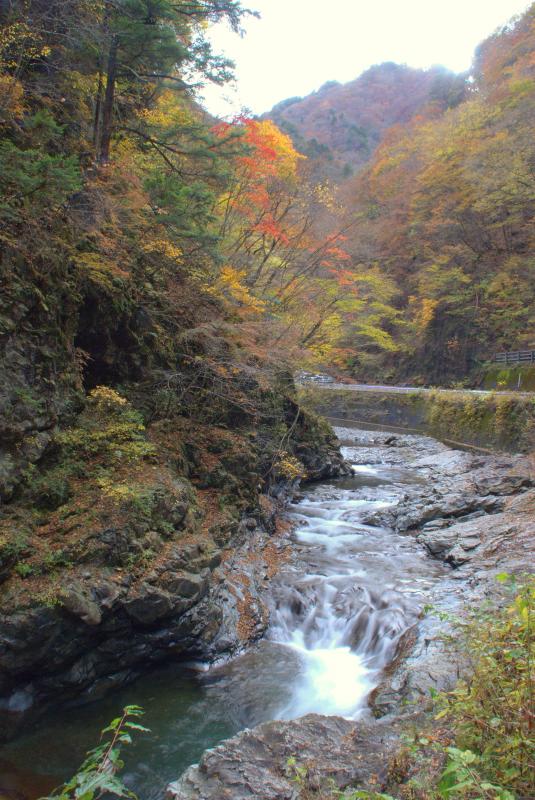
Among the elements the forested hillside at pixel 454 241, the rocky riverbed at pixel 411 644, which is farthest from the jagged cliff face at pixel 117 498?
the forested hillside at pixel 454 241

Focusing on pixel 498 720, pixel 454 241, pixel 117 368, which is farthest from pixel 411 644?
pixel 454 241

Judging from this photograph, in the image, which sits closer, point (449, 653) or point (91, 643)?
point (449, 653)

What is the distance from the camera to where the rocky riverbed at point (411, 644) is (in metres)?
3.60

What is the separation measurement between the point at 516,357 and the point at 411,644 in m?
21.9

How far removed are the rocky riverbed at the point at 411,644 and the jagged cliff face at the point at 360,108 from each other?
232ft

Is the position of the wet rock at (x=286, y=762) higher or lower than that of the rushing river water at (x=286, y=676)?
higher

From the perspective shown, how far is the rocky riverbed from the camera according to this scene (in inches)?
142

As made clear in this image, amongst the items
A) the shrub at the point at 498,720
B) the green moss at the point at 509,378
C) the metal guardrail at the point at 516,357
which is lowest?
the shrub at the point at 498,720

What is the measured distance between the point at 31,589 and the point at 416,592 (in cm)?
570

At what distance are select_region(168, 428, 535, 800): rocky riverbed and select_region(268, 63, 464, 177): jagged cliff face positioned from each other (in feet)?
232

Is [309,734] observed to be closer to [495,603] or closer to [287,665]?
[287,665]

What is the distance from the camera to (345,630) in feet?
23.8

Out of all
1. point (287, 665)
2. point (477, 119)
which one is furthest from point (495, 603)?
point (477, 119)

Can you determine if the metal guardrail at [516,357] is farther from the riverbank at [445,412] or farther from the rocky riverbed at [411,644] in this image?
the rocky riverbed at [411,644]
